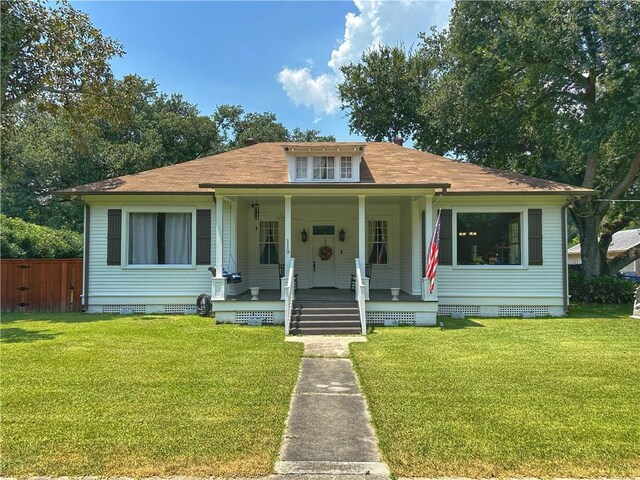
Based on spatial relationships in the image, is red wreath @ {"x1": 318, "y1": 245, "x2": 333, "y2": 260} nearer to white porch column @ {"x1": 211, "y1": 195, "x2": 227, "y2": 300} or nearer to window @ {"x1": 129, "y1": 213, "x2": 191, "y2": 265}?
white porch column @ {"x1": 211, "y1": 195, "x2": 227, "y2": 300}

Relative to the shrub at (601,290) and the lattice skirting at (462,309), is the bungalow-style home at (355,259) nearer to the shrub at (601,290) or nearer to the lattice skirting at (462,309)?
the lattice skirting at (462,309)

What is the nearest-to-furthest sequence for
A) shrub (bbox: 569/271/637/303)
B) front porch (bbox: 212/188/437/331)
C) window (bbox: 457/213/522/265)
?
1. window (bbox: 457/213/522/265)
2. front porch (bbox: 212/188/437/331)
3. shrub (bbox: 569/271/637/303)

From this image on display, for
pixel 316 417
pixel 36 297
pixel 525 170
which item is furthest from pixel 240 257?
pixel 525 170

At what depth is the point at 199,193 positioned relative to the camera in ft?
37.0

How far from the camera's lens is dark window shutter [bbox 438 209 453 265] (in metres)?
11.5

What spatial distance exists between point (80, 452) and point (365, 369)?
12.0 feet

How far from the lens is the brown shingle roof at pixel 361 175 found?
37.5 ft

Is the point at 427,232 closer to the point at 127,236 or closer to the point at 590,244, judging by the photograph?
the point at 127,236

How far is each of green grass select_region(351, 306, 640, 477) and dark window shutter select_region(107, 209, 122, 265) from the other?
7.38 metres

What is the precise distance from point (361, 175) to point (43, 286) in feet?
31.1

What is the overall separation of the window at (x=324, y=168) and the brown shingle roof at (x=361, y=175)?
398mm

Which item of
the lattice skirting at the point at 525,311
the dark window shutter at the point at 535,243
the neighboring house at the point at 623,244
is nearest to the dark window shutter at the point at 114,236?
the lattice skirting at the point at 525,311

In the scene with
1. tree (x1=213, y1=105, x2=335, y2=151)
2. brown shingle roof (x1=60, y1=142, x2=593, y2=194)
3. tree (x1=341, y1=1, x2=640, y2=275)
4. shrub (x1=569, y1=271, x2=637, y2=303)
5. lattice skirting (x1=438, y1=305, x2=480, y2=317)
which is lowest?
lattice skirting (x1=438, y1=305, x2=480, y2=317)

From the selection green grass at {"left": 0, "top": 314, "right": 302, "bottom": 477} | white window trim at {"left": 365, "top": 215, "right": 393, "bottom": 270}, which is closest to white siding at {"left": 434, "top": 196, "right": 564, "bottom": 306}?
white window trim at {"left": 365, "top": 215, "right": 393, "bottom": 270}
